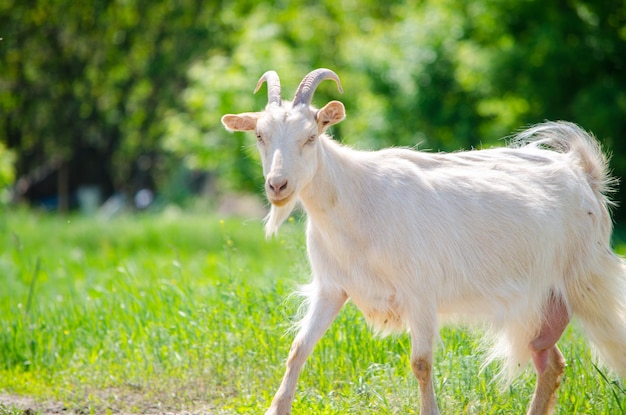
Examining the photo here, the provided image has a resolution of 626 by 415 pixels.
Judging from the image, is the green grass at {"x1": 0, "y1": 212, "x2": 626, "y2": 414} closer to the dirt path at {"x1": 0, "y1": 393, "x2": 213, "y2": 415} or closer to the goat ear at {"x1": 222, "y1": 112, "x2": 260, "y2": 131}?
the dirt path at {"x1": 0, "y1": 393, "x2": 213, "y2": 415}

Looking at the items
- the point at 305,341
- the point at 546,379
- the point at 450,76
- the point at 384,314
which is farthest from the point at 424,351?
the point at 450,76

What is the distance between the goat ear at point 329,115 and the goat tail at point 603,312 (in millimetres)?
2023

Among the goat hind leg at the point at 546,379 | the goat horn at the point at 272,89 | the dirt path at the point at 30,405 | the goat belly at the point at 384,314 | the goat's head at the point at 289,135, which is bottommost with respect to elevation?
the dirt path at the point at 30,405

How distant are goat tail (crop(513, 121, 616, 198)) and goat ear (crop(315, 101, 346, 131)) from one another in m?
1.86

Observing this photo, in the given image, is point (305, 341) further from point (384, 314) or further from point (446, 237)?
point (446, 237)

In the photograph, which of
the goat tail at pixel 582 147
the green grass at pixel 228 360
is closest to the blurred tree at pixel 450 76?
the goat tail at pixel 582 147

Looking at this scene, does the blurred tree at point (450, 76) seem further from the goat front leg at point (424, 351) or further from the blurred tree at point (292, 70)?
the goat front leg at point (424, 351)

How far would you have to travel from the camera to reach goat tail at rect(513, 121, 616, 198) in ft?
21.0

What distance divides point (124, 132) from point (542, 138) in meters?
20.6

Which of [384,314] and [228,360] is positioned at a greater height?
[384,314]

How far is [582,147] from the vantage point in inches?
253

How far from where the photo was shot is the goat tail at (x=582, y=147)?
252 inches

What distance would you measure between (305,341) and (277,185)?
1.03 meters

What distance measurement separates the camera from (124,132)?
2602cm
